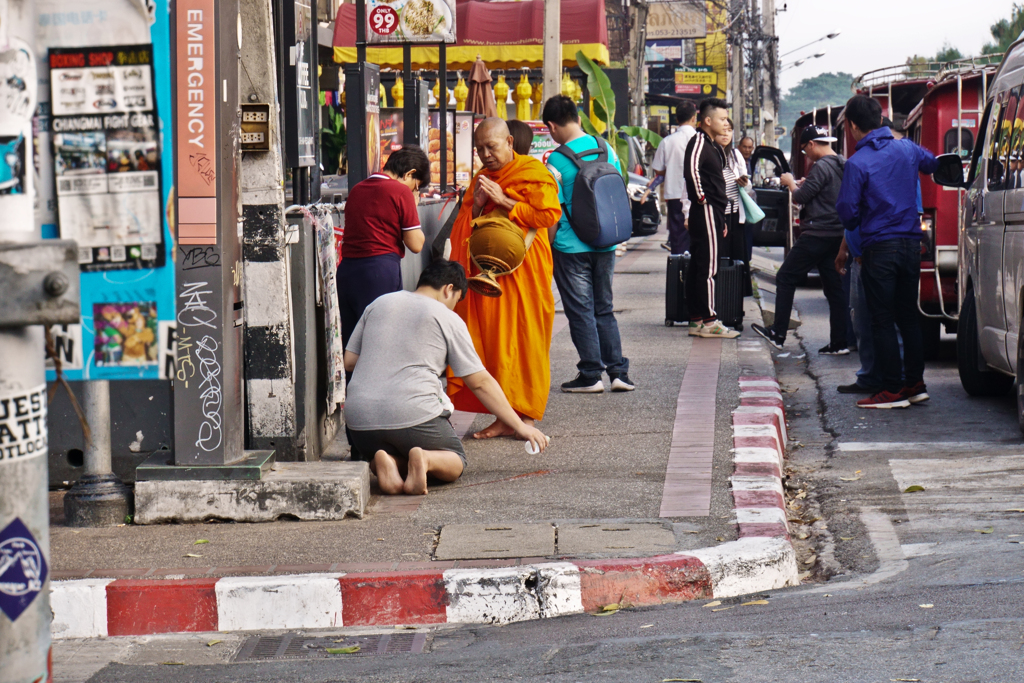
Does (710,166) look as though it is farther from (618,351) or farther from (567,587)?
(567,587)

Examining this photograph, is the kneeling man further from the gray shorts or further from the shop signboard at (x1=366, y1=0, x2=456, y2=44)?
the shop signboard at (x1=366, y1=0, x2=456, y2=44)

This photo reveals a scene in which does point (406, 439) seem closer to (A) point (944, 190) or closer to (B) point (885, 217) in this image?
(B) point (885, 217)

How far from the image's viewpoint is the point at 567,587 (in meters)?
4.64

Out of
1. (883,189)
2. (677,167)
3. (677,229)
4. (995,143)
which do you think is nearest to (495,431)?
(883,189)

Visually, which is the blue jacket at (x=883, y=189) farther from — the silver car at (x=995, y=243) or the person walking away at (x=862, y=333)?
the silver car at (x=995, y=243)

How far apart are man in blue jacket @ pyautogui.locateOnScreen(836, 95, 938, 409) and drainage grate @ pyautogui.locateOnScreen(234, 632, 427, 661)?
491 centimetres

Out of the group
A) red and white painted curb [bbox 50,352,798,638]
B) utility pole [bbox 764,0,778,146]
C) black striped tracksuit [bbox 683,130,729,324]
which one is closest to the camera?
red and white painted curb [bbox 50,352,798,638]

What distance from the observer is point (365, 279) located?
24.4 ft

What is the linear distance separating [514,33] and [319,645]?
17.8m

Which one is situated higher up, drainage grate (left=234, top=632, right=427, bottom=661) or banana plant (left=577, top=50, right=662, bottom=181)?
banana plant (left=577, top=50, right=662, bottom=181)

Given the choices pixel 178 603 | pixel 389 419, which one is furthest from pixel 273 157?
pixel 178 603

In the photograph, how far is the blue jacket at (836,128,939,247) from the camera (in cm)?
830

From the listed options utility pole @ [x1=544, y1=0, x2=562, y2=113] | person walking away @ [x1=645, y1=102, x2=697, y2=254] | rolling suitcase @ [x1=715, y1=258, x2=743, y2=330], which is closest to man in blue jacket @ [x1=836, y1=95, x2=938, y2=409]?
rolling suitcase @ [x1=715, y1=258, x2=743, y2=330]

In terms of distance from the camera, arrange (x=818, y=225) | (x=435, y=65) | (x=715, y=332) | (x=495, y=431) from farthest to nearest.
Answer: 1. (x=435, y=65)
2. (x=715, y=332)
3. (x=818, y=225)
4. (x=495, y=431)
